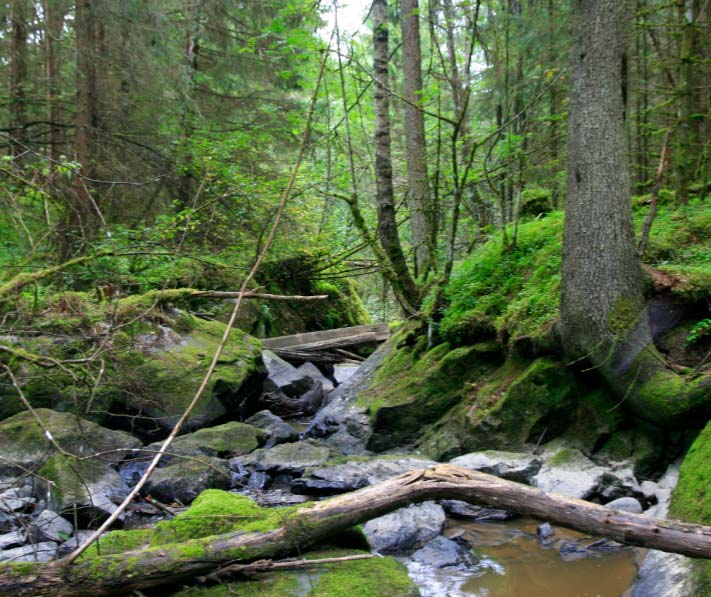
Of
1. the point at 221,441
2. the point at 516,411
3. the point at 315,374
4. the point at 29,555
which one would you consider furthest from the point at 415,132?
the point at 29,555

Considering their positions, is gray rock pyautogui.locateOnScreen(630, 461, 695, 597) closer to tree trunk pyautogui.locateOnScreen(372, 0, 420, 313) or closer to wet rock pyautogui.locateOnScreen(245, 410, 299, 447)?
wet rock pyautogui.locateOnScreen(245, 410, 299, 447)

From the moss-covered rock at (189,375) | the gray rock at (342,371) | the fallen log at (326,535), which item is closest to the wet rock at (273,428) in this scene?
Answer: the moss-covered rock at (189,375)

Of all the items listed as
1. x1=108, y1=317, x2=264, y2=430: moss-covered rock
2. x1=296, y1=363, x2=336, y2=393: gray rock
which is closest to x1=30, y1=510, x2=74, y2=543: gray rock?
x1=108, y1=317, x2=264, y2=430: moss-covered rock

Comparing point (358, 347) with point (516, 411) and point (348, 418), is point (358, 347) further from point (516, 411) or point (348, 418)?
point (516, 411)

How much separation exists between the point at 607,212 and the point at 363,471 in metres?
3.80

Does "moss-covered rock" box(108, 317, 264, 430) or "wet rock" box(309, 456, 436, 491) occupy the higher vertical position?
"moss-covered rock" box(108, 317, 264, 430)

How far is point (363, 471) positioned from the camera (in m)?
6.83

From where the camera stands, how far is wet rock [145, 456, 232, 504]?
6492 millimetres

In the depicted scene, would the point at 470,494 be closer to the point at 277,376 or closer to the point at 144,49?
the point at 277,376

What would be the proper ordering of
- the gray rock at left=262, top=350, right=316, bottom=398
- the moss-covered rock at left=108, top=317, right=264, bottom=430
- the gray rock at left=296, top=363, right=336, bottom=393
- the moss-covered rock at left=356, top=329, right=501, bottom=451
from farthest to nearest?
1. the gray rock at left=296, top=363, right=336, bottom=393
2. the gray rock at left=262, top=350, right=316, bottom=398
3. the moss-covered rock at left=108, top=317, right=264, bottom=430
4. the moss-covered rock at left=356, top=329, right=501, bottom=451

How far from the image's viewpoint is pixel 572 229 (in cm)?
657

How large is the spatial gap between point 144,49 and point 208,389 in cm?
700

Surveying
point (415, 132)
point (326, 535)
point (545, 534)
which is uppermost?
point (415, 132)

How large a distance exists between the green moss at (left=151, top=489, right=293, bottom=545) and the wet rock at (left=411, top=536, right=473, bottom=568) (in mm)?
1576
